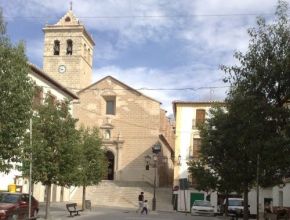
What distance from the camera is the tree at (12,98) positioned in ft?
59.9

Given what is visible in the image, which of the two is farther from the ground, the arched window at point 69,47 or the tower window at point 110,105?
the arched window at point 69,47

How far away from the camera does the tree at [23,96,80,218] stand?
92.0ft

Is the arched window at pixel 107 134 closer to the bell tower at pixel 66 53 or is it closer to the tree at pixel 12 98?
the bell tower at pixel 66 53

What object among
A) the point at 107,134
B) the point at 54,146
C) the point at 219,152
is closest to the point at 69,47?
the point at 107,134

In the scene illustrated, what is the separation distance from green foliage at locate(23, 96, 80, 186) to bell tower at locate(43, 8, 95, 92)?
52.0m

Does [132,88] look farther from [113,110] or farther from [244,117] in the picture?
[244,117]

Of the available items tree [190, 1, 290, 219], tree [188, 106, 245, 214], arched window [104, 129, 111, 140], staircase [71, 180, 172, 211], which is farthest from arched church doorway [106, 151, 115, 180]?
tree [190, 1, 290, 219]

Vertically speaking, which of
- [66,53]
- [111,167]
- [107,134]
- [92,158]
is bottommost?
[92,158]

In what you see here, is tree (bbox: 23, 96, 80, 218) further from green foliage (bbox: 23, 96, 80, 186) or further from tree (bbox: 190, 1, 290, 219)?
tree (bbox: 190, 1, 290, 219)

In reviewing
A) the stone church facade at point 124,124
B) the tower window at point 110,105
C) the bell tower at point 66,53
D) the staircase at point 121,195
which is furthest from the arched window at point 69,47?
the staircase at point 121,195

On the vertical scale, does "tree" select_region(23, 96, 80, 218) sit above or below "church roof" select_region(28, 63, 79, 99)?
below

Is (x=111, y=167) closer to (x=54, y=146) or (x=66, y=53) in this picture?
(x=66, y=53)

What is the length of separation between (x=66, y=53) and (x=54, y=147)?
182 feet

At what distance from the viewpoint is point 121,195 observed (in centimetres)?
6072
